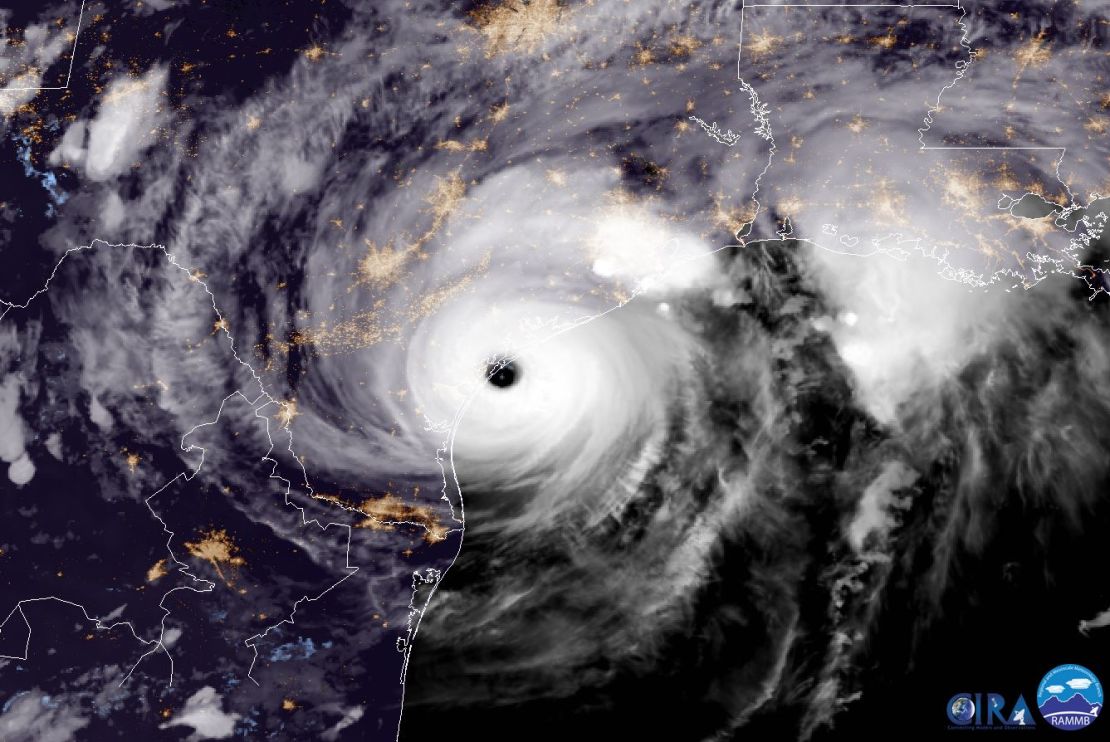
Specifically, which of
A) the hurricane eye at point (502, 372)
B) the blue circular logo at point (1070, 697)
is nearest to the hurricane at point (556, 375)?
the hurricane eye at point (502, 372)

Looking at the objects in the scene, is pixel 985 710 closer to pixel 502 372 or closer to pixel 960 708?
pixel 960 708

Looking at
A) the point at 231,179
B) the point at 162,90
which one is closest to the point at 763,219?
the point at 231,179

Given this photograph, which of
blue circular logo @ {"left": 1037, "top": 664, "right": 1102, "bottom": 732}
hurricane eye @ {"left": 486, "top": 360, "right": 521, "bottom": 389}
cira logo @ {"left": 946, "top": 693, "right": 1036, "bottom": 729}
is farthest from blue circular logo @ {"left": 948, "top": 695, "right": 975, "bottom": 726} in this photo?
hurricane eye @ {"left": 486, "top": 360, "right": 521, "bottom": 389}

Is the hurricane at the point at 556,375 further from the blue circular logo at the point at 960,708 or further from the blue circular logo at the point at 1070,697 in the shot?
the blue circular logo at the point at 1070,697

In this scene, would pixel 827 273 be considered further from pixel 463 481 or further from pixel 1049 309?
pixel 463 481

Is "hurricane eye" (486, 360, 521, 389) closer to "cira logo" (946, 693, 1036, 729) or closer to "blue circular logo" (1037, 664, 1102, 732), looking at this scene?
"cira logo" (946, 693, 1036, 729)
